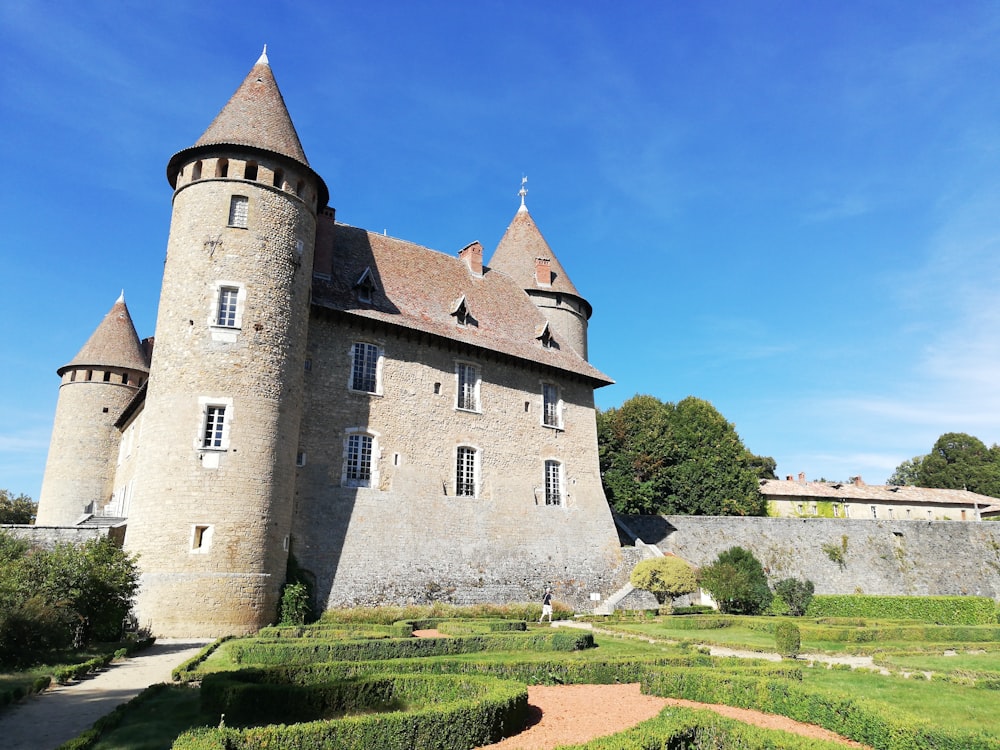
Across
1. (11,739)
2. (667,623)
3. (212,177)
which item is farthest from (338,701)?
(212,177)

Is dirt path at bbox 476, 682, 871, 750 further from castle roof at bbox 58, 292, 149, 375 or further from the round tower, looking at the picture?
castle roof at bbox 58, 292, 149, 375

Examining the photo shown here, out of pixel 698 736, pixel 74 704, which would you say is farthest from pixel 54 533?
pixel 698 736

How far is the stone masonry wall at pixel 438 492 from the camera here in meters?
20.6

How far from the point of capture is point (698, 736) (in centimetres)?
734

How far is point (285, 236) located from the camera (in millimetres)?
20188

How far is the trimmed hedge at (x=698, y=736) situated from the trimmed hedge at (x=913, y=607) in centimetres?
2534

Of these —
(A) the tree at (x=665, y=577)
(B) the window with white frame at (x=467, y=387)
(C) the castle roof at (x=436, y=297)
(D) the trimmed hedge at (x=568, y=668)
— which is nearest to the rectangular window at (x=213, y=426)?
(C) the castle roof at (x=436, y=297)

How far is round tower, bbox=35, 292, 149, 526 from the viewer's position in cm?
3080

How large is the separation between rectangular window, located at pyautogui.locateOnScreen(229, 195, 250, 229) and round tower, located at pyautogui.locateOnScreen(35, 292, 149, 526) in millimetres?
16525

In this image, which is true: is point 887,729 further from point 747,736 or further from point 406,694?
point 406,694

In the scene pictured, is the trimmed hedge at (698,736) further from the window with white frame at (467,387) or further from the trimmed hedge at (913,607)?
the trimmed hedge at (913,607)

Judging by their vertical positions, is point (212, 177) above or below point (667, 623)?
above

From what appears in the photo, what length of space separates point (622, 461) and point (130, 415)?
25.7 meters

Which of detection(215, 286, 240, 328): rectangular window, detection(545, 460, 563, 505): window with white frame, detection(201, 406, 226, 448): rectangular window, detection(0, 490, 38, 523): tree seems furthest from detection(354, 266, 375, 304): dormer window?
detection(0, 490, 38, 523): tree
